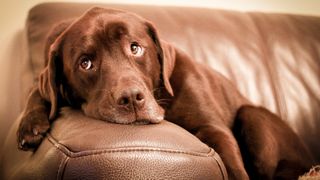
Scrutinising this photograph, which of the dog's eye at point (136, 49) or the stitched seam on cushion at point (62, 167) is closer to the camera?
the stitched seam on cushion at point (62, 167)

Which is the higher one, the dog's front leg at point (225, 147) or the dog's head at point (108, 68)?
the dog's head at point (108, 68)

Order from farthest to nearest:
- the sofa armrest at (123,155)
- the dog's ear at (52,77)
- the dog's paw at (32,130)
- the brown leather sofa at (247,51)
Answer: the brown leather sofa at (247,51), the dog's ear at (52,77), the dog's paw at (32,130), the sofa armrest at (123,155)

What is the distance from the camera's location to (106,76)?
1.33 metres

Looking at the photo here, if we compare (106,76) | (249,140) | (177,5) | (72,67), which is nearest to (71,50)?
(72,67)

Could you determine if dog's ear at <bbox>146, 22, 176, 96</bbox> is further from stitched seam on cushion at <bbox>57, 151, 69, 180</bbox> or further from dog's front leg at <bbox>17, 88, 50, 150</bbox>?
stitched seam on cushion at <bbox>57, 151, 69, 180</bbox>

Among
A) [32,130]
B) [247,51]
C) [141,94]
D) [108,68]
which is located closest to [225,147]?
[141,94]

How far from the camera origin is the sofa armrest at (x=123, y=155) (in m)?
0.81

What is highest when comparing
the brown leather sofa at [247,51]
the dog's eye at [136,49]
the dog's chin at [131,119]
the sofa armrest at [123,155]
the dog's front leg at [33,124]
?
the sofa armrest at [123,155]

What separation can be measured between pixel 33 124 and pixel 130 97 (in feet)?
0.93

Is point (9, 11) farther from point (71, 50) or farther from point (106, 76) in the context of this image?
point (106, 76)

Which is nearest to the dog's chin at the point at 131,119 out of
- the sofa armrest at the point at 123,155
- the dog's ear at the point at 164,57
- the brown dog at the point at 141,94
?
the brown dog at the point at 141,94

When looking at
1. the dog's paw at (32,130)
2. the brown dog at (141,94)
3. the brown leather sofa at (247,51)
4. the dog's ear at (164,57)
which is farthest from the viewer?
the brown leather sofa at (247,51)

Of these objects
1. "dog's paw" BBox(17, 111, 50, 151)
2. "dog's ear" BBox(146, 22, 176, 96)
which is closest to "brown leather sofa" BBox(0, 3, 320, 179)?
"dog's paw" BBox(17, 111, 50, 151)

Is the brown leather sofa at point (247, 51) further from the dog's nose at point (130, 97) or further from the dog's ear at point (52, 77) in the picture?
the dog's nose at point (130, 97)
